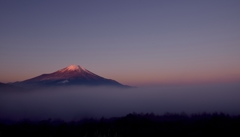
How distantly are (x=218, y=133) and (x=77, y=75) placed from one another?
18865 cm

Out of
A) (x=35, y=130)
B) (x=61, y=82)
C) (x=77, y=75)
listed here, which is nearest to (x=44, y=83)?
(x=61, y=82)

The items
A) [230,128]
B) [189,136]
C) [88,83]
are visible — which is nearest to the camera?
[189,136]

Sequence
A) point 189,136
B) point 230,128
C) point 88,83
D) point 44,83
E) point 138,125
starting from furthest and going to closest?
1. point 88,83
2. point 44,83
3. point 138,125
4. point 230,128
5. point 189,136

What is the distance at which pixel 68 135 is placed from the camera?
14.3m

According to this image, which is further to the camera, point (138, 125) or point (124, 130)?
point (138, 125)

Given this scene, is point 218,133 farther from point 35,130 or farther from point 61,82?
point 61,82

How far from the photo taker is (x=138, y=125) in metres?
17.8

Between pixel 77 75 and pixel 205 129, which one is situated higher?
pixel 77 75

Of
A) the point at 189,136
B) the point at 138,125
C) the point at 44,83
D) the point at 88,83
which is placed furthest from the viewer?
the point at 88,83

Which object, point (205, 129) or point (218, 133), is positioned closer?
point (218, 133)

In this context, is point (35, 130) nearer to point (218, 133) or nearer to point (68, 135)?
point (68, 135)

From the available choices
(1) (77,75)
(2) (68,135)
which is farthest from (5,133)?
(1) (77,75)

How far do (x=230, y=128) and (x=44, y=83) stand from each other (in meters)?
178

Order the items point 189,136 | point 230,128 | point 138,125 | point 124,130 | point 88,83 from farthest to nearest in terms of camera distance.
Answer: point 88,83 < point 138,125 < point 124,130 < point 230,128 < point 189,136
